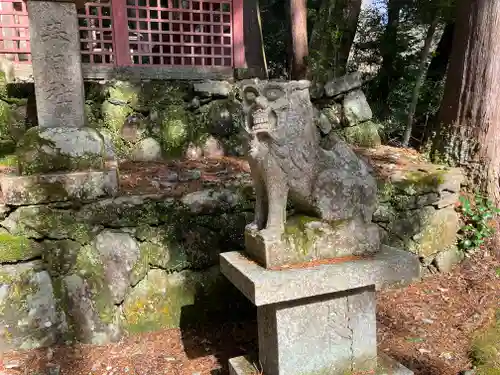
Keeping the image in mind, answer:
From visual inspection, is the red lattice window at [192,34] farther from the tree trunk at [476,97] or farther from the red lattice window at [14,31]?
the tree trunk at [476,97]

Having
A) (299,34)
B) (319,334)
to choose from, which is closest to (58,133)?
A: (319,334)

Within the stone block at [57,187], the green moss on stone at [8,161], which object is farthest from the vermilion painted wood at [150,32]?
the stone block at [57,187]

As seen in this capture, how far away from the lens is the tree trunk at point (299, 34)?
7.45 m

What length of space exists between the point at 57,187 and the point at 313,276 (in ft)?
6.58

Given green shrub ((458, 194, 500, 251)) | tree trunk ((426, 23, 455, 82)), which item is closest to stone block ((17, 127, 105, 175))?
green shrub ((458, 194, 500, 251))

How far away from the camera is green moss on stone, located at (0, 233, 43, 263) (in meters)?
2.96

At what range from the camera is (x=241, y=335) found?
337 cm

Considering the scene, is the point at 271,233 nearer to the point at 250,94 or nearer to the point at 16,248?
the point at 250,94

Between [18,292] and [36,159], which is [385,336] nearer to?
[18,292]

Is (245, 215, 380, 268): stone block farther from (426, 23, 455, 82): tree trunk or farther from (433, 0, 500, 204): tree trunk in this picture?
(426, 23, 455, 82): tree trunk

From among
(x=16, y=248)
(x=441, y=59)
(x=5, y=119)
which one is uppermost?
(x=441, y=59)

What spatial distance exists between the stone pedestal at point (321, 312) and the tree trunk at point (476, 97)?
99.1 inches

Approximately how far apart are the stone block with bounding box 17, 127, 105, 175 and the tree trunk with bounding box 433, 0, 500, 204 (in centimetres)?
360

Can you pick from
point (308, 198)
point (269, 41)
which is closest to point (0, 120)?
point (308, 198)
